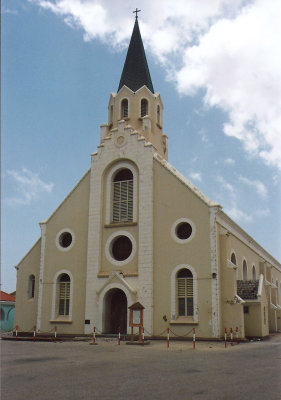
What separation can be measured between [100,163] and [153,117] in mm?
6108

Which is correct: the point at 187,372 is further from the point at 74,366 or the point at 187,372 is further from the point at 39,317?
the point at 39,317

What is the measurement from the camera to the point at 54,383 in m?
10.2

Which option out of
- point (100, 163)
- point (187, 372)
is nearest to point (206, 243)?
point (100, 163)

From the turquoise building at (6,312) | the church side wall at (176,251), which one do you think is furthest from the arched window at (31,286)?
the church side wall at (176,251)

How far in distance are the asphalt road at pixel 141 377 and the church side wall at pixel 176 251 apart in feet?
30.8

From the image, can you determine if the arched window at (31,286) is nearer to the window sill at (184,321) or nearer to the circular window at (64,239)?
the circular window at (64,239)

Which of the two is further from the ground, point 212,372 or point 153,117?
point 153,117

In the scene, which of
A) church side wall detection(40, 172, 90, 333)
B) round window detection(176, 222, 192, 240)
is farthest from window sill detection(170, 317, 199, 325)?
church side wall detection(40, 172, 90, 333)

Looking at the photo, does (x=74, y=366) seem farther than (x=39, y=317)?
No

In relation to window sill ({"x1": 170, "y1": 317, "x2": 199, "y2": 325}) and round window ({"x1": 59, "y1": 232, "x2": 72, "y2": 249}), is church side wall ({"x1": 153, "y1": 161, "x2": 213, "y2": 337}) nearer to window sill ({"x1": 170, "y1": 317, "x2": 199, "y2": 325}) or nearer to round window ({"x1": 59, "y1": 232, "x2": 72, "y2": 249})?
window sill ({"x1": 170, "y1": 317, "x2": 199, "y2": 325})

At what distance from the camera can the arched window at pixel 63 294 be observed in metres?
30.0

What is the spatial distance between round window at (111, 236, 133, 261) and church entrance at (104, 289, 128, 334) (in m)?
2.22

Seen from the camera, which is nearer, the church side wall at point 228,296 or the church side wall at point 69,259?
the church side wall at point 228,296

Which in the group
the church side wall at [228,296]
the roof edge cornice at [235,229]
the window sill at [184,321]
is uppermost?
the roof edge cornice at [235,229]
